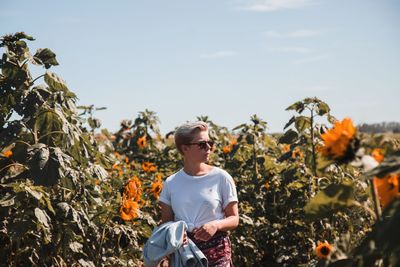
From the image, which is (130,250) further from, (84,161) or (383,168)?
(383,168)

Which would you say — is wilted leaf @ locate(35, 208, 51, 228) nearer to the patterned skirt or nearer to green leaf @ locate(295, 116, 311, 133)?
the patterned skirt

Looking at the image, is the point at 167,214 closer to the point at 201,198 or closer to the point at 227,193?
the point at 201,198

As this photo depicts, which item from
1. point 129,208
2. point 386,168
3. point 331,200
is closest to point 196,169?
point 129,208

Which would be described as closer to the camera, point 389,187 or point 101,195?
point 389,187

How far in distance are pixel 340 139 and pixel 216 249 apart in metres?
1.84

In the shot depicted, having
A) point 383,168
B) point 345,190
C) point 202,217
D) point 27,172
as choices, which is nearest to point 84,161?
point 27,172

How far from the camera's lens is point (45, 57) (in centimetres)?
392

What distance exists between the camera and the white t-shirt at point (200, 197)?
129 inches

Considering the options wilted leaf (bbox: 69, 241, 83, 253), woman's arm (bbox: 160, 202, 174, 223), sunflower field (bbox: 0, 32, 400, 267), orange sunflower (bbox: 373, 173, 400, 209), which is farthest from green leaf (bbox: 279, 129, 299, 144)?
orange sunflower (bbox: 373, 173, 400, 209)

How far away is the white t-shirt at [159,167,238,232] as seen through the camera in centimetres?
328

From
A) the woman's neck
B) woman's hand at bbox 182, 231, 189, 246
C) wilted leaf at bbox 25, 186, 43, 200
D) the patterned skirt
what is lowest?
the patterned skirt

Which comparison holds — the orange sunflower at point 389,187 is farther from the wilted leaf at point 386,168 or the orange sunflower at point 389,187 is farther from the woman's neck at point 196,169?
the woman's neck at point 196,169

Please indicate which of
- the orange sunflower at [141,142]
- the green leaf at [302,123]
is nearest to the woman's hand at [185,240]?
the green leaf at [302,123]

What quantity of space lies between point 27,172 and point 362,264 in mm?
2483
